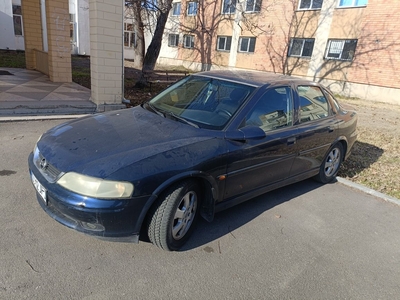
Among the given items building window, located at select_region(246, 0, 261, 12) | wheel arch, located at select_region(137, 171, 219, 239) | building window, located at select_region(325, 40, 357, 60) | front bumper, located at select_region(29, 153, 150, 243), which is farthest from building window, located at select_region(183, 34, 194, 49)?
front bumper, located at select_region(29, 153, 150, 243)

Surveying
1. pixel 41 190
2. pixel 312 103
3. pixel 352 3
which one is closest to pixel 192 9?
pixel 352 3

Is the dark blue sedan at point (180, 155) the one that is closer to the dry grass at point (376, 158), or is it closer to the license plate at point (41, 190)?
the license plate at point (41, 190)

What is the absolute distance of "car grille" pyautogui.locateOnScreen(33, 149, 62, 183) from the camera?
2471mm

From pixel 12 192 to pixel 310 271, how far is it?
338cm

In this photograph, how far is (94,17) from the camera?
6.95 metres

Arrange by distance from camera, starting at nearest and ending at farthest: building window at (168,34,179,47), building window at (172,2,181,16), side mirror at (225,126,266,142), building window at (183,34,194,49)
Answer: side mirror at (225,126,266,142), building window at (183,34,194,49), building window at (172,2,181,16), building window at (168,34,179,47)

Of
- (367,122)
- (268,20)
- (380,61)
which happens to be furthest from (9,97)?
(268,20)

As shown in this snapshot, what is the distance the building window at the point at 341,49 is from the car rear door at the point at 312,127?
1366 centimetres

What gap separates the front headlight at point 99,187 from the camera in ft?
7.48

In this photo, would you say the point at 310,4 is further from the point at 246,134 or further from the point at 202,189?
the point at 202,189

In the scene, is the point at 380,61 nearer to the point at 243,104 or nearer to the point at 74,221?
the point at 243,104

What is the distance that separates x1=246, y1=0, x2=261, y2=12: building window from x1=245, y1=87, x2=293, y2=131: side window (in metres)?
19.0

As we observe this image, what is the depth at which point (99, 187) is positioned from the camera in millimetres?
2281

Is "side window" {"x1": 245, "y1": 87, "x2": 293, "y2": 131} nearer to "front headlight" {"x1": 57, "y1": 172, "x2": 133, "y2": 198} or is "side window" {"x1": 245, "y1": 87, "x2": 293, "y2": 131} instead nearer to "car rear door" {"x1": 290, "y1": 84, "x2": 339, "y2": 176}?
"car rear door" {"x1": 290, "y1": 84, "x2": 339, "y2": 176}
